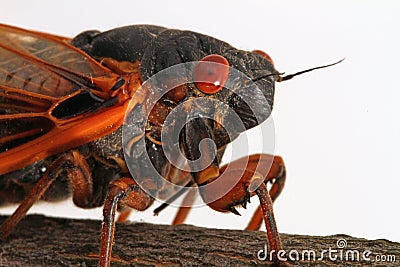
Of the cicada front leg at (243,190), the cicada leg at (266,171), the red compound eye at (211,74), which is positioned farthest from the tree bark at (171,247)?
the red compound eye at (211,74)

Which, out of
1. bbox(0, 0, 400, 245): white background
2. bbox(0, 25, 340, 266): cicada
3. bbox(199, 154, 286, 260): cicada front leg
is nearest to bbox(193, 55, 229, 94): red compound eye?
bbox(0, 25, 340, 266): cicada

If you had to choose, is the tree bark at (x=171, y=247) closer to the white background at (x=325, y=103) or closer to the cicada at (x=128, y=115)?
the cicada at (x=128, y=115)

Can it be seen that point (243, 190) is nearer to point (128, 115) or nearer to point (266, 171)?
point (266, 171)

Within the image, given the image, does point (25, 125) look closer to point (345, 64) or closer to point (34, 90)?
point (34, 90)

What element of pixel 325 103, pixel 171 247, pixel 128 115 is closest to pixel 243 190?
pixel 171 247

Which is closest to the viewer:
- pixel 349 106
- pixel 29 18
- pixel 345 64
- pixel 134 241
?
pixel 134 241

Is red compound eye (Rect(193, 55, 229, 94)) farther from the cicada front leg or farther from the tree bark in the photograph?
the tree bark

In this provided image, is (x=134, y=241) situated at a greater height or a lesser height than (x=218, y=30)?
lesser

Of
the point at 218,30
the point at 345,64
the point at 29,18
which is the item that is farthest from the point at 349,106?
the point at 29,18
